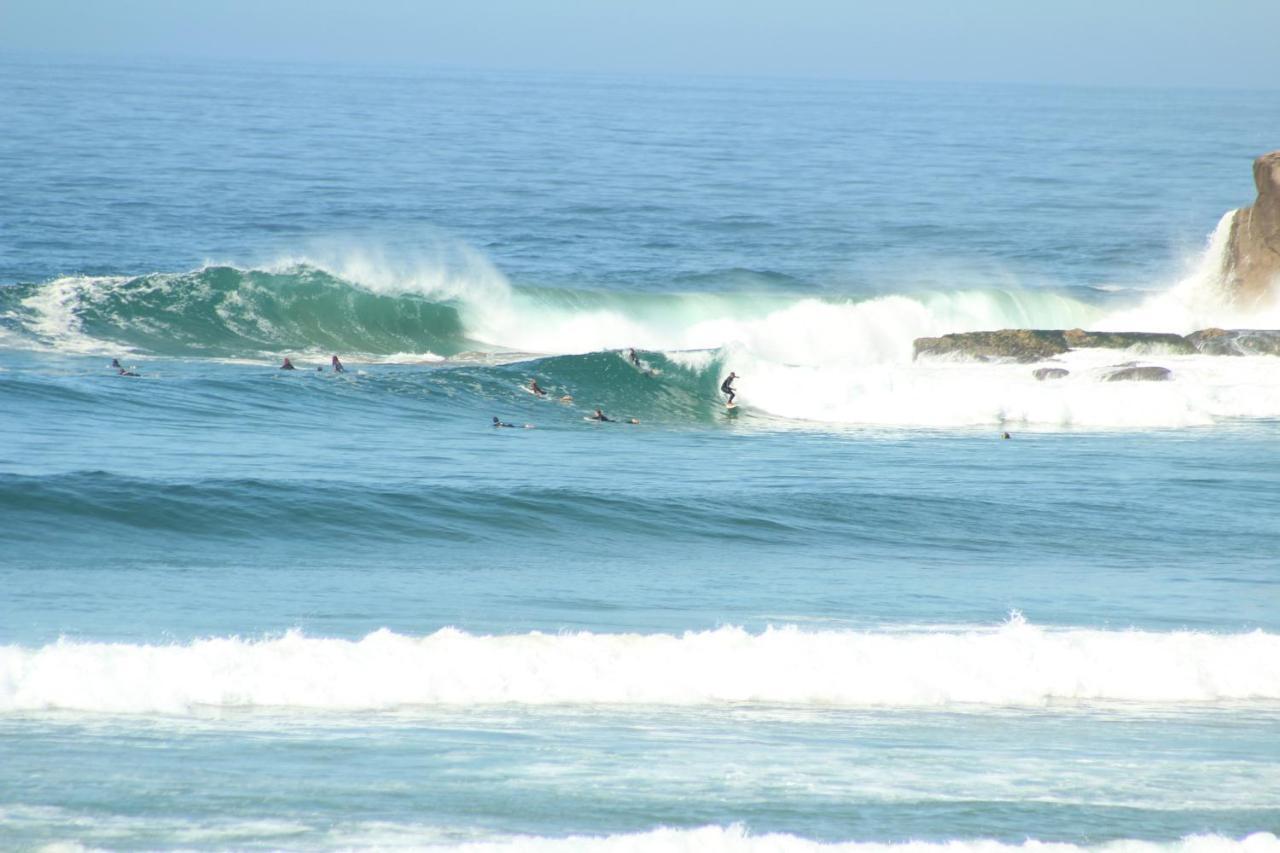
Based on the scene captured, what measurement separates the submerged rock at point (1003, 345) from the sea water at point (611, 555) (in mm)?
584

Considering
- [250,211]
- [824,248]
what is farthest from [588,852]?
[250,211]

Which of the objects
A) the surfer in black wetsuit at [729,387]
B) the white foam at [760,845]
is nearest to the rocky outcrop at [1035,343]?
the surfer in black wetsuit at [729,387]

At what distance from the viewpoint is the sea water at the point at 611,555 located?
7.58 m

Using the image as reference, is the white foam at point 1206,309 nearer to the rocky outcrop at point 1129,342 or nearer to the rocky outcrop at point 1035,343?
the rocky outcrop at point 1129,342

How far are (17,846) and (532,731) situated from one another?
295 cm

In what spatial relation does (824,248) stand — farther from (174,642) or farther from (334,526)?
(174,642)

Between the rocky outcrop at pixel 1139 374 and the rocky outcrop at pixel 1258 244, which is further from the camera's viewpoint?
the rocky outcrop at pixel 1258 244

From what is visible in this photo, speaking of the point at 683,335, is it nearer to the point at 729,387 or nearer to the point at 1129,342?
the point at 729,387

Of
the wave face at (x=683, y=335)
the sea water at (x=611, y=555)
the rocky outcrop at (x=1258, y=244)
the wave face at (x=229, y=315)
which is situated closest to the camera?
the sea water at (x=611, y=555)

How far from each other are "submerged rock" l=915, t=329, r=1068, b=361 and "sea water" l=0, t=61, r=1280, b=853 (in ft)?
1.92

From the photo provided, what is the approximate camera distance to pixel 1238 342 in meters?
26.0

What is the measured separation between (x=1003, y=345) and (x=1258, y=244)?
23.2ft

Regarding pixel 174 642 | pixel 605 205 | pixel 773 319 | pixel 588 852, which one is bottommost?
pixel 588 852

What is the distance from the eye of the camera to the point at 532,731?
28.2 ft
